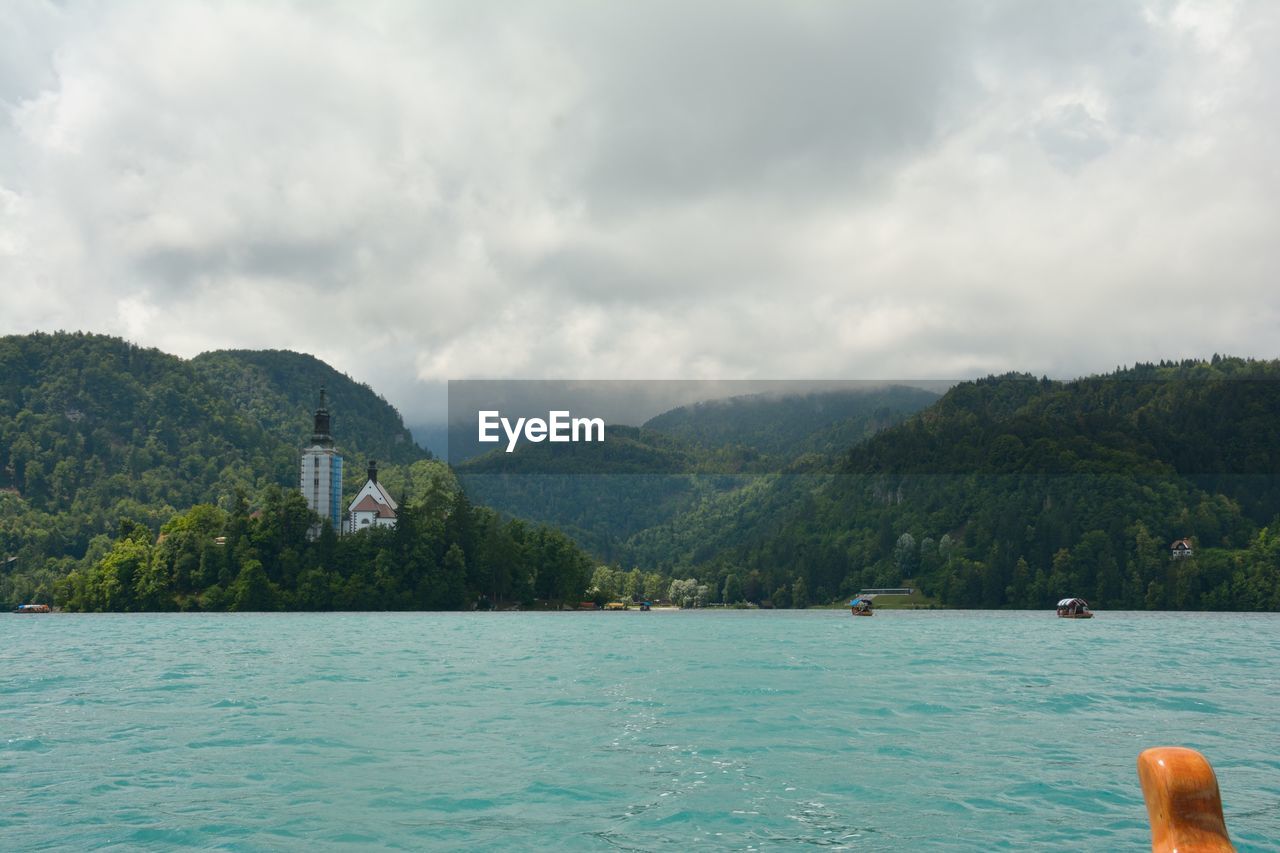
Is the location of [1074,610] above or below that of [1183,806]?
below

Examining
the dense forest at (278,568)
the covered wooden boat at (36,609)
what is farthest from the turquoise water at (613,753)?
the covered wooden boat at (36,609)

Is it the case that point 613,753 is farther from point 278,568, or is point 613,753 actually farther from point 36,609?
point 36,609

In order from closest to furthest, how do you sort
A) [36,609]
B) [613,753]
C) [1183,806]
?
[1183,806]
[613,753]
[36,609]

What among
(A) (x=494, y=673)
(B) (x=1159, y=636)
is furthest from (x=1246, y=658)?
(A) (x=494, y=673)

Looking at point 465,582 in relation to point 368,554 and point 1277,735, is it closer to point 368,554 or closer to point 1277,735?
point 368,554

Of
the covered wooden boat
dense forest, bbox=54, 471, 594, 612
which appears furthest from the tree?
the covered wooden boat

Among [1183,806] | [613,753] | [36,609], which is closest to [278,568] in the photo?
[36,609]
